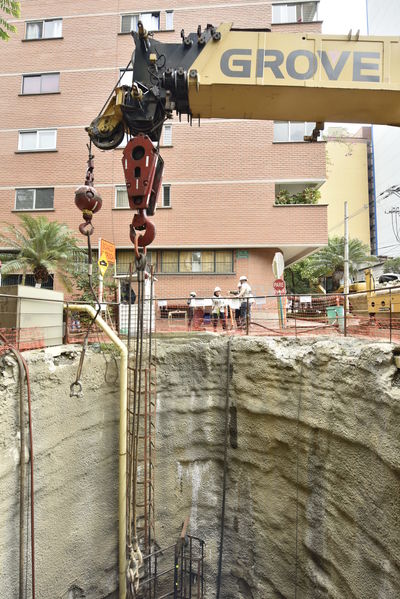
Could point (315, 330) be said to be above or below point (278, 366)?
above

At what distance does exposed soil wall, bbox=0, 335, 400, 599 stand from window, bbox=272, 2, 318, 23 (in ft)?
54.5

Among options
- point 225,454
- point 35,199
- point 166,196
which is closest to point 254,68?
point 225,454

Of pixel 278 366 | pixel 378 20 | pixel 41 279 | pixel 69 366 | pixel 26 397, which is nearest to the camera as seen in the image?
pixel 26 397

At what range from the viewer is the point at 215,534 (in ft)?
27.0

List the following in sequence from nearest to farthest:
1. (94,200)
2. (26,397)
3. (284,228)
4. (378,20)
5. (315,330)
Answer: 1. (94,200)
2. (26,397)
3. (315,330)
4. (284,228)
5. (378,20)

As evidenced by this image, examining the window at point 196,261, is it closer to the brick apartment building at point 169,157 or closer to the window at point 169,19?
the brick apartment building at point 169,157

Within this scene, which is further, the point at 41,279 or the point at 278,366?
the point at 41,279

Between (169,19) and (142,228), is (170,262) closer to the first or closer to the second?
(169,19)

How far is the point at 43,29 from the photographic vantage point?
18.2 metres

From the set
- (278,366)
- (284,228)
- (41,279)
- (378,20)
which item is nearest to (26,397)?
(278,366)

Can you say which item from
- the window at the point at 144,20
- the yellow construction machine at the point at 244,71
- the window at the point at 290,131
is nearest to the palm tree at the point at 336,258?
the window at the point at 290,131

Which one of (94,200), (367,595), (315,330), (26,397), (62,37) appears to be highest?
(62,37)

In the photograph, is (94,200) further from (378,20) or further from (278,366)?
(378,20)

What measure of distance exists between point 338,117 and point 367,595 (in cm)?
672
